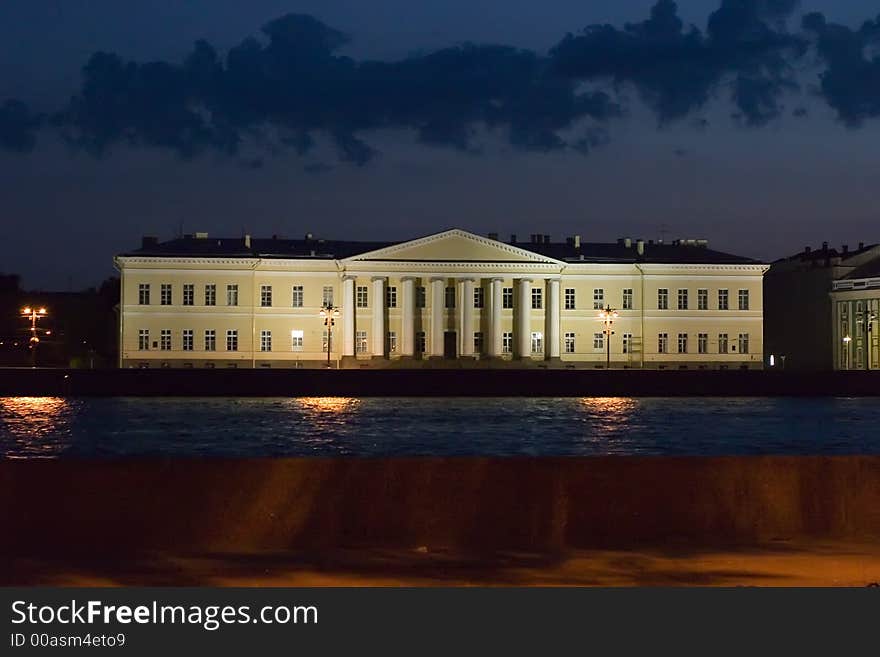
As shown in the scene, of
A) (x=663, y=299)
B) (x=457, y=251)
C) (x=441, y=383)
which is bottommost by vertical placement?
(x=441, y=383)

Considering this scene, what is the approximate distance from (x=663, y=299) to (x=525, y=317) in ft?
25.5

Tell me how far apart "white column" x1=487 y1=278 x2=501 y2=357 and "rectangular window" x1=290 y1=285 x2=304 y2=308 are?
9.82 m

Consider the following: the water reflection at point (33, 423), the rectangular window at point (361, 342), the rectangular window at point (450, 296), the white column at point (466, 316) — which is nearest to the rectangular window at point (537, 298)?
the white column at point (466, 316)

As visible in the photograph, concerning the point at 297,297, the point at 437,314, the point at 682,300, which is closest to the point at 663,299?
the point at 682,300

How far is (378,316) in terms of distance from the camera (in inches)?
2936

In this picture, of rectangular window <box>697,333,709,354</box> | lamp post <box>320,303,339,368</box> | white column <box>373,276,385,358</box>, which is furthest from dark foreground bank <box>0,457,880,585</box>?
rectangular window <box>697,333,709,354</box>

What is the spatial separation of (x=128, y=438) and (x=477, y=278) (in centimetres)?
4310

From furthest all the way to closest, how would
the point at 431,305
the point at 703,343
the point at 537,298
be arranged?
the point at 703,343, the point at 537,298, the point at 431,305

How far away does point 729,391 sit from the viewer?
5484 centimetres

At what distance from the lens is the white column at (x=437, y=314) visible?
75.6 meters

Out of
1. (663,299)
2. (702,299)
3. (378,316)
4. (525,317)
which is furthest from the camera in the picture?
(702,299)

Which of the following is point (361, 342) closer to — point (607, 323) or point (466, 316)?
point (466, 316)

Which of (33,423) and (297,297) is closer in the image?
(33,423)

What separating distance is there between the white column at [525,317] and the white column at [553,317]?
39.1 inches
